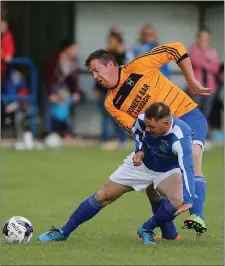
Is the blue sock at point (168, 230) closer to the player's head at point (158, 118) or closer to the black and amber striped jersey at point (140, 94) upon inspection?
the black and amber striped jersey at point (140, 94)

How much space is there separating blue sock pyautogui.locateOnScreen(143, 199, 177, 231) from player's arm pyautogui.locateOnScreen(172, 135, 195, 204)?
0.98 feet

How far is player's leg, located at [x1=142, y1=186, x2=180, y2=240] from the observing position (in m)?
9.82

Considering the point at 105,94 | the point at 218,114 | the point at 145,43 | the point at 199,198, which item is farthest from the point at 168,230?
the point at 218,114

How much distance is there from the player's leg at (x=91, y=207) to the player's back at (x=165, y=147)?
344 millimetres

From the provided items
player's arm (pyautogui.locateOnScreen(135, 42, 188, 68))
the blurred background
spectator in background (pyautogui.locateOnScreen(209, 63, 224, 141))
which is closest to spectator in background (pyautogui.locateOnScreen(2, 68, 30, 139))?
the blurred background

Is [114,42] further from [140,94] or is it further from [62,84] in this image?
[140,94]

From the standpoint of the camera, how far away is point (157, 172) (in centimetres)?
941

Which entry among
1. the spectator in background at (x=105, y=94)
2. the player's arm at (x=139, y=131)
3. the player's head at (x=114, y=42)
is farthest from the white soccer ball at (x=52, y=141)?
the player's arm at (x=139, y=131)

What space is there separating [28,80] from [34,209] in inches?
378

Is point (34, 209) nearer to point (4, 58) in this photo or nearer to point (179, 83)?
point (4, 58)

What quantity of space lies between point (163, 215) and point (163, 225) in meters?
0.50

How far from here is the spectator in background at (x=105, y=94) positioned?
64.0ft

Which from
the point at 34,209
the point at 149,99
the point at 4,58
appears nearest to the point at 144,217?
the point at 34,209

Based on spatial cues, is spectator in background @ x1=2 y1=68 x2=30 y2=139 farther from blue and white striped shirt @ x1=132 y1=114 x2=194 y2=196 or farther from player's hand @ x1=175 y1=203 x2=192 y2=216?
player's hand @ x1=175 y1=203 x2=192 y2=216
